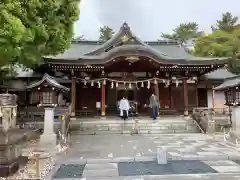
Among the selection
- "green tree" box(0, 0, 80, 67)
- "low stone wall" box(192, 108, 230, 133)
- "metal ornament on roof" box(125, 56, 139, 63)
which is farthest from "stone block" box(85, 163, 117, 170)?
"metal ornament on roof" box(125, 56, 139, 63)

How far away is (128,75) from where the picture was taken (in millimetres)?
19000

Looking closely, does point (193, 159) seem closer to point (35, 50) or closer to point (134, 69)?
point (35, 50)

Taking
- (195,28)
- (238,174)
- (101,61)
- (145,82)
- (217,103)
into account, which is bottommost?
(238,174)

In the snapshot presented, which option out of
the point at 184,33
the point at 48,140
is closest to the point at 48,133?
the point at 48,140

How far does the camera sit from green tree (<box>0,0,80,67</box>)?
7.12 metres

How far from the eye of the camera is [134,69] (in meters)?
19.2

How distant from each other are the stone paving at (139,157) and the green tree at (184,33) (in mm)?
43346

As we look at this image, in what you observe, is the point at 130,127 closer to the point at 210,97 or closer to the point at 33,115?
the point at 33,115

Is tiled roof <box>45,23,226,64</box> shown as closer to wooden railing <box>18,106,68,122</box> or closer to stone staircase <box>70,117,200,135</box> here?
wooden railing <box>18,106,68,122</box>

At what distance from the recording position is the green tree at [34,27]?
7.12 metres

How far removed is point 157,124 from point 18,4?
10.3 metres

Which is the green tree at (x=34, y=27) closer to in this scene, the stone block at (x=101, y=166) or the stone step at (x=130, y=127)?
the stone block at (x=101, y=166)

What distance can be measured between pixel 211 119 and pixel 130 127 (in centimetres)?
466

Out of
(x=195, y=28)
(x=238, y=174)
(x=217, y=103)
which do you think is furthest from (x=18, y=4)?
(x=195, y=28)
